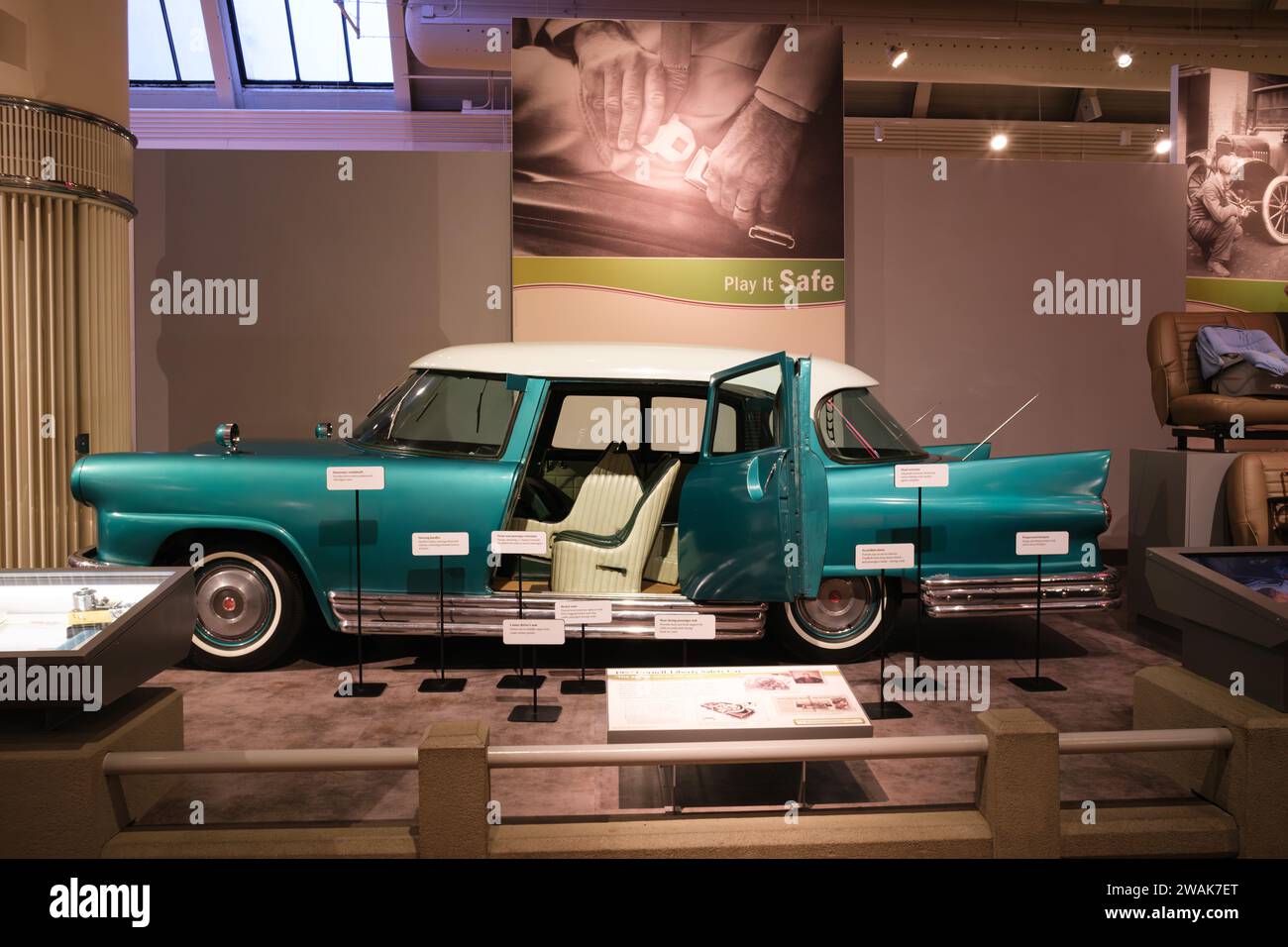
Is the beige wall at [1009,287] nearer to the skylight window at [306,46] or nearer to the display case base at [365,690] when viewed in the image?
the display case base at [365,690]

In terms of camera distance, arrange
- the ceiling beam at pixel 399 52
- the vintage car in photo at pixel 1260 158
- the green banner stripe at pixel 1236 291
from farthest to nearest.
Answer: the ceiling beam at pixel 399 52 < the green banner stripe at pixel 1236 291 < the vintage car in photo at pixel 1260 158

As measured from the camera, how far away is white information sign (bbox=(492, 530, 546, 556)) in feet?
15.5

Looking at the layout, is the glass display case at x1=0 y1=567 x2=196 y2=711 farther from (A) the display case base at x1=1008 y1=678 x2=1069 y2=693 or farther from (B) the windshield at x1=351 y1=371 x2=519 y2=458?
(A) the display case base at x1=1008 y1=678 x2=1069 y2=693

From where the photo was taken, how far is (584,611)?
472 cm

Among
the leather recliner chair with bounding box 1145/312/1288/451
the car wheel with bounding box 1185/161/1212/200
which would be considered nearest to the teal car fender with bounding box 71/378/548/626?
the leather recliner chair with bounding box 1145/312/1288/451

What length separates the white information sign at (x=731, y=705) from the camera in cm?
322

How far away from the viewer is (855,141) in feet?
43.4

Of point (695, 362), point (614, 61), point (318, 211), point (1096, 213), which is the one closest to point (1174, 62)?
point (1096, 213)

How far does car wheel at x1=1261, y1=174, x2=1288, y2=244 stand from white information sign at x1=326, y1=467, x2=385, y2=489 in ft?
27.5

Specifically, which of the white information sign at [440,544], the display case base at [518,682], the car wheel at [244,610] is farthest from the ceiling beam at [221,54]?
the display case base at [518,682]

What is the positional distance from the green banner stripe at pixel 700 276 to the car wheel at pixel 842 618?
3.39 m

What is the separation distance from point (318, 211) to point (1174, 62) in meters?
8.55

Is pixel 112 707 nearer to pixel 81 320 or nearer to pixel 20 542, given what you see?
pixel 20 542

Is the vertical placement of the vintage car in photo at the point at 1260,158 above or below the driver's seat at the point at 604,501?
above
